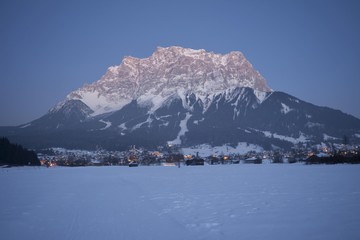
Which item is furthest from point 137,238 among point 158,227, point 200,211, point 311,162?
point 311,162

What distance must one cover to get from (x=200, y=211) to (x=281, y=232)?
244 inches

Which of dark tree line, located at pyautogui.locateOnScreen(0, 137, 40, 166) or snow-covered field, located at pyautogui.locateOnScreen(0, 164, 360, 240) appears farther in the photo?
dark tree line, located at pyautogui.locateOnScreen(0, 137, 40, 166)

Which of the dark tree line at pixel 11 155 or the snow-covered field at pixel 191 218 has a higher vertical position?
the dark tree line at pixel 11 155

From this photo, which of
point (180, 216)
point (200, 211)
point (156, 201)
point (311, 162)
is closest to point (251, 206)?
point (200, 211)

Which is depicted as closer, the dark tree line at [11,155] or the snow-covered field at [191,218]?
the snow-covered field at [191,218]

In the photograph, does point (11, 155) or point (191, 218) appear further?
point (11, 155)

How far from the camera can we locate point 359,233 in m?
13.3

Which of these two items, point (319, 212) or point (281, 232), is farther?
point (319, 212)

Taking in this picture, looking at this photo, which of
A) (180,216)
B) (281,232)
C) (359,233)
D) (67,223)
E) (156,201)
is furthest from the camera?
(156,201)

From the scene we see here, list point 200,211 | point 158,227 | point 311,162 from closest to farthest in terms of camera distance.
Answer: point 158,227 < point 200,211 < point 311,162

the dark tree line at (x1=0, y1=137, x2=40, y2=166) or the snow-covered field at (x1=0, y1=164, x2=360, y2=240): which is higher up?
the dark tree line at (x1=0, y1=137, x2=40, y2=166)

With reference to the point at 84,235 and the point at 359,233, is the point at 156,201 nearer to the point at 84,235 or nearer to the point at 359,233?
the point at 84,235

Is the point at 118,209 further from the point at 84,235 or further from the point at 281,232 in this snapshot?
the point at 281,232

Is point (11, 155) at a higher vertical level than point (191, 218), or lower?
higher
